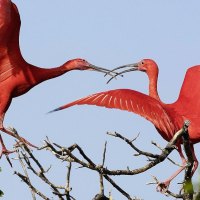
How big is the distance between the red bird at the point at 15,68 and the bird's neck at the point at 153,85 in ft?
4.93

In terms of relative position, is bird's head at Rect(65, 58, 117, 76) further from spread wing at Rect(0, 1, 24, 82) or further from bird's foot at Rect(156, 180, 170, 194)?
bird's foot at Rect(156, 180, 170, 194)

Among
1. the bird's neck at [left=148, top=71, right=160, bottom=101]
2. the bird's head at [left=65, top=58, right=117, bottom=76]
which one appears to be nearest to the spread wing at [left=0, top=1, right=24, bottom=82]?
the bird's head at [left=65, top=58, right=117, bottom=76]

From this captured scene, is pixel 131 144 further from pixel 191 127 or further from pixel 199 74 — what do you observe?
pixel 199 74

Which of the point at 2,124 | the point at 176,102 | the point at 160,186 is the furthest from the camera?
the point at 2,124

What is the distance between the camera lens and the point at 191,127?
8.60 m

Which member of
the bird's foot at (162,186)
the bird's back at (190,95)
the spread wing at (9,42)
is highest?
the spread wing at (9,42)

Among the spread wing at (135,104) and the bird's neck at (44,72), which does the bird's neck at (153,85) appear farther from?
the bird's neck at (44,72)

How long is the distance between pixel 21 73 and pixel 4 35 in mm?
587

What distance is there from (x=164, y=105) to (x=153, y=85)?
756mm

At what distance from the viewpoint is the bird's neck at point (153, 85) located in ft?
31.5

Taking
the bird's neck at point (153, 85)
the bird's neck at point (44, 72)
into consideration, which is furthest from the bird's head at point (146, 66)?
the bird's neck at point (44, 72)

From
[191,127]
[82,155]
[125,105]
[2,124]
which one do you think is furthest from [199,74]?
[82,155]

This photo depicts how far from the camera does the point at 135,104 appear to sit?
8.19 m

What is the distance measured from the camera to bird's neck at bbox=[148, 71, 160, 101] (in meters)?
9.59
